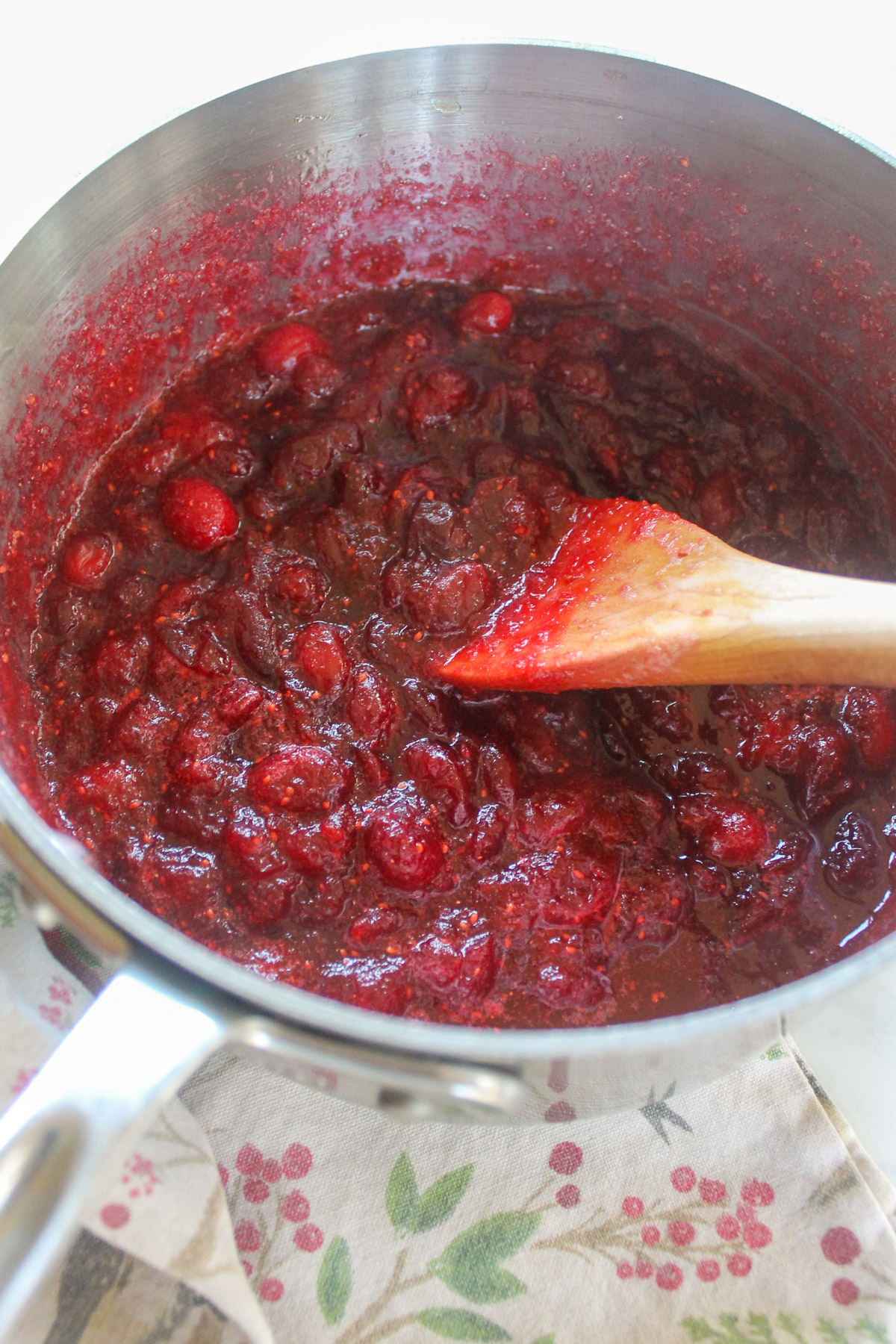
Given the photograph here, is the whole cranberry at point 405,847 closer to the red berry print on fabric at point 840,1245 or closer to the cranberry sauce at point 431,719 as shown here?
the cranberry sauce at point 431,719

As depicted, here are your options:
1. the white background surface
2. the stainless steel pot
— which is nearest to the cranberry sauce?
the stainless steel pot

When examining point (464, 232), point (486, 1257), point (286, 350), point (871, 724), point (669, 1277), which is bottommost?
point (486, 1257)

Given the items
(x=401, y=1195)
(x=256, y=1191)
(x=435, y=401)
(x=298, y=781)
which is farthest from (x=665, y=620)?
(x=256, y=1191)

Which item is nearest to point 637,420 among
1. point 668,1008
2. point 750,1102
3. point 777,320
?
point 777,320

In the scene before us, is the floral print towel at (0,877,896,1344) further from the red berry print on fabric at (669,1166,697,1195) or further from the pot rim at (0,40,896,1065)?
the pot rim at (0,40,896,1065)

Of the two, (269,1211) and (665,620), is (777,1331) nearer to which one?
(269,1211)

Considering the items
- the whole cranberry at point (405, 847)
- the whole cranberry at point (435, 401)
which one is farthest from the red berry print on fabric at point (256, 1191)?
the whole cranberry at point (435, 401)
